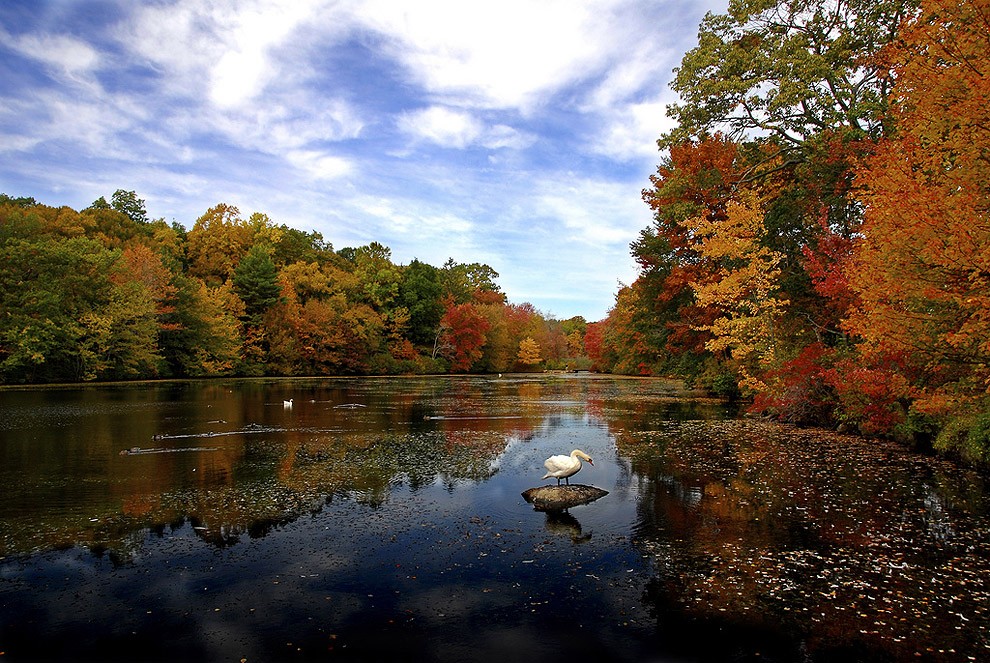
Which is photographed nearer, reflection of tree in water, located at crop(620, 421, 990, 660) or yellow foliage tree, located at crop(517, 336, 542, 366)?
reflection of tree in water, located at crop(620, 421, 990, 660)

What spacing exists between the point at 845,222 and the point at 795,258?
2580mm

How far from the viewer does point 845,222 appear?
64.5 feet

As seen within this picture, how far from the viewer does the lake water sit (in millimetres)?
5402

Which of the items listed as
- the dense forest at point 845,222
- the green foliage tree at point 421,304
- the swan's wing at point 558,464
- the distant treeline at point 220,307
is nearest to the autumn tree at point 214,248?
the distant treeline at point 220,307

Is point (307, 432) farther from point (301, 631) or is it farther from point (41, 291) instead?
point (41, 291)

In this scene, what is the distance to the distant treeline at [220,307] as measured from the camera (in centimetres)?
3781

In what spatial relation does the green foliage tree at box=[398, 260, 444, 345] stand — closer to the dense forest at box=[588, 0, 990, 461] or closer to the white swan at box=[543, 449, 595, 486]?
the dense forest at box=[588, 0, 990, 461]

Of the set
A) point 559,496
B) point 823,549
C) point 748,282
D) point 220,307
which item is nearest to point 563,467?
point 559,496

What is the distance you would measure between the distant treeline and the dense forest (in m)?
37.2

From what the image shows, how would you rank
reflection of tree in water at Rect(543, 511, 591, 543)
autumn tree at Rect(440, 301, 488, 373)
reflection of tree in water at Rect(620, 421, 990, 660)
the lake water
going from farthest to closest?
autumn tree at Rect(440, 301, 488, 373), reflection of tree in water at Rect(543, 511, 591, 543), reflection of tree in water at Rect(620, 421, 990, 660), the lake water

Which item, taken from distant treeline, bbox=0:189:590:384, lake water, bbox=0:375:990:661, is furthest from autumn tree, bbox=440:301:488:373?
lake water, bbox=0:375:990:661

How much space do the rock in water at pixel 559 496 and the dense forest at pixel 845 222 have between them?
7097 millimetres

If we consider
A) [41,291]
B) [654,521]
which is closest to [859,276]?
[654,521]

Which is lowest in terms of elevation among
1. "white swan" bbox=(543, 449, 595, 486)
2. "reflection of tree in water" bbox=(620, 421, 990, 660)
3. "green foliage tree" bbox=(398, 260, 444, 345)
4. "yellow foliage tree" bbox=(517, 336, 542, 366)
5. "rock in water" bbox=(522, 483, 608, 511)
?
"reflection of tree in water" bbox=(620, 421, 990, 660)
